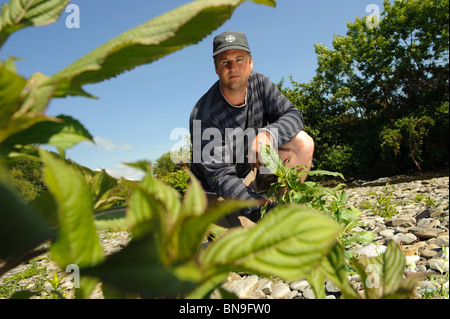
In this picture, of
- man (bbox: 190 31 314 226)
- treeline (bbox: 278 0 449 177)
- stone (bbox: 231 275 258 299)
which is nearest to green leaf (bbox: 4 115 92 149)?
stone (bbox: 231 275 258 299)

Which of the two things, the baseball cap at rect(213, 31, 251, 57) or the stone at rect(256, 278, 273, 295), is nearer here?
the stone at rect(256, 278, 273, 295)

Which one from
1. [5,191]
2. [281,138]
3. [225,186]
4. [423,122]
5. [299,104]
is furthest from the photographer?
[299,104]

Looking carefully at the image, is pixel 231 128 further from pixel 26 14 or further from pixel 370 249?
pixel 26 14

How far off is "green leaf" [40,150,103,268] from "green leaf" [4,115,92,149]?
0.09 metres

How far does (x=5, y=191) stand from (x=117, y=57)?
132mm

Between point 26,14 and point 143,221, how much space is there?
10.5 inches

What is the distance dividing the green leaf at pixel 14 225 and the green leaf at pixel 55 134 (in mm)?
93

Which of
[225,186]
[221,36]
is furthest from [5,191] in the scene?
[221,36]

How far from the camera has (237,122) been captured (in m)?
2.86

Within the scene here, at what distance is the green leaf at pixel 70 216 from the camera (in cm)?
18

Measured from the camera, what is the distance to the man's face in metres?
2.74

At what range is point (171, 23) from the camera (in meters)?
0.24

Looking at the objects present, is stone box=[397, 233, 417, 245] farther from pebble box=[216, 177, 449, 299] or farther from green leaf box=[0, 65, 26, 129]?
green leaf box=[0, 65, 26, 129]
